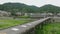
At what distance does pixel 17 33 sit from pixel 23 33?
1.23 ft

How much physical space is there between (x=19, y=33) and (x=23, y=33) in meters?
0.29

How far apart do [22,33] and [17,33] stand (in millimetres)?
290

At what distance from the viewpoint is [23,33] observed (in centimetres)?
665

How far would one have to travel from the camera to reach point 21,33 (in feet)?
21.3

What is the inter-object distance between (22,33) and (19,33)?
0.20 meters

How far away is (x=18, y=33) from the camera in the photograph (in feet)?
20.8

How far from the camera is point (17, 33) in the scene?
6.32m

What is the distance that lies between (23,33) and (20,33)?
235 millimetres

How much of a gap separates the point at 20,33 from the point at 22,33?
0.15 m

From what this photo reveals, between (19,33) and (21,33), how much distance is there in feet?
0.40

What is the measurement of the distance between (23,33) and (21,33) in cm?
17

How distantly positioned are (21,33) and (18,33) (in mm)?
167

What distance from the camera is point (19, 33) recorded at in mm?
6387

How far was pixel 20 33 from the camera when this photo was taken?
6434mm
